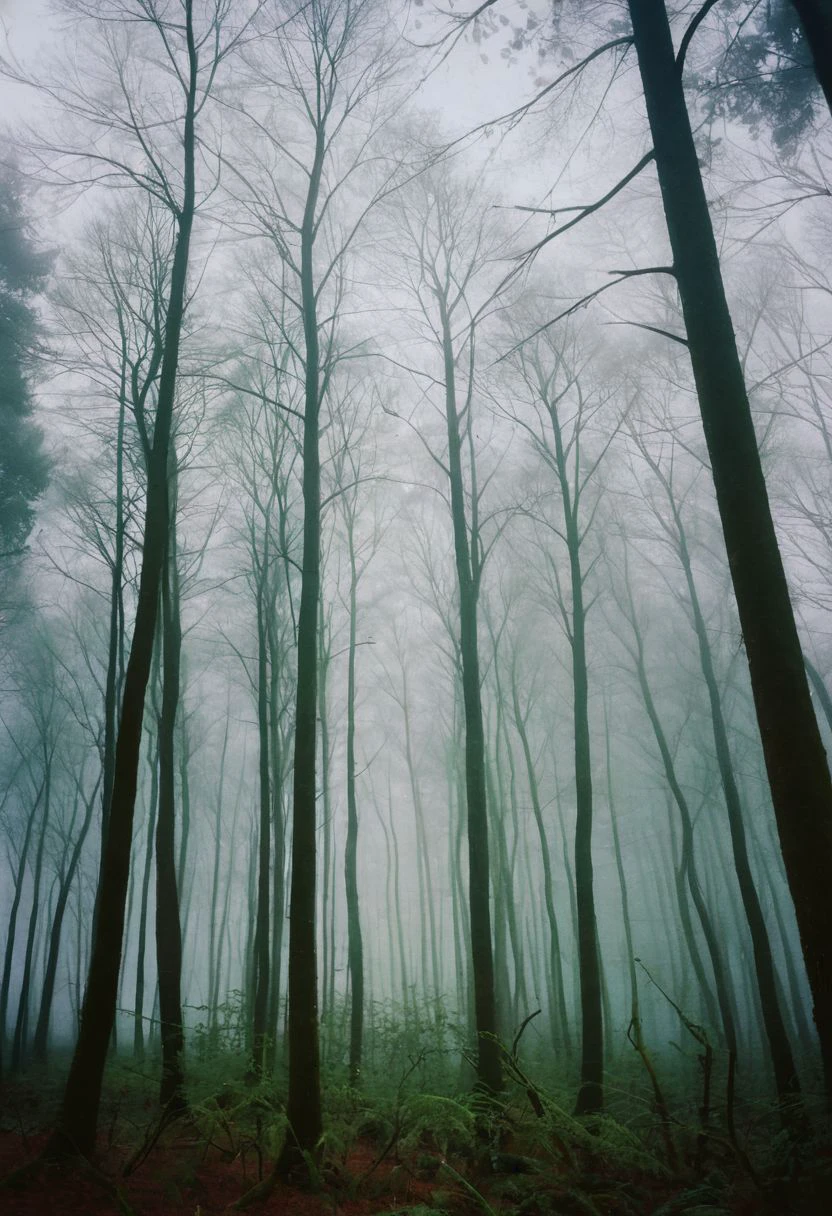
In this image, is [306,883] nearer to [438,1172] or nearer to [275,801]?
[438,1172]

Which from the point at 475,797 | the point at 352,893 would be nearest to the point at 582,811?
the point at 475,797

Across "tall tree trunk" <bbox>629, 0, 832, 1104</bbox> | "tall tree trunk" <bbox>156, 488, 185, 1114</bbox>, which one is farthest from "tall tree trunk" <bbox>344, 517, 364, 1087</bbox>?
"tall tree trunk" <bbox>629, 0, 832, 1104</bbox>

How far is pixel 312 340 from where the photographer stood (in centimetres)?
689

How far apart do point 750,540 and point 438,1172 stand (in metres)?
5.00

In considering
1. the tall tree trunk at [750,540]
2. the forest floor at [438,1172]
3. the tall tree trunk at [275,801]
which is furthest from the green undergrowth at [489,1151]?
the tall tree trunk at [275,801]

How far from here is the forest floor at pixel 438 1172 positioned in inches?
109

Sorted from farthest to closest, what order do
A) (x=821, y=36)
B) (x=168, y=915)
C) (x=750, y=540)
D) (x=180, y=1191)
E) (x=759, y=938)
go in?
(x=759, y=938) < (x=168, y=915) < (x=180, y=1191) < (x=821, y=36) < (x=750, y=540)

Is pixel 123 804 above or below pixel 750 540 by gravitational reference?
below

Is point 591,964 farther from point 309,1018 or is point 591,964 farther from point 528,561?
point 528,561

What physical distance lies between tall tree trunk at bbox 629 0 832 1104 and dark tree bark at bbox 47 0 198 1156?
14.5ft

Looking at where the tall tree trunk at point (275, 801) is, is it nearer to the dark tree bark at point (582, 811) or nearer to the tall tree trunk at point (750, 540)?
the dark tree bark at point (582, 811)

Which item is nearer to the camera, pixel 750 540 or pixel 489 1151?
pixel 750 540

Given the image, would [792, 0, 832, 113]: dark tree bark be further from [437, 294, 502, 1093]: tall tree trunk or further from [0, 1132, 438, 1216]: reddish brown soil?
[0, 1132, 438, 1216]: reddish brown soil

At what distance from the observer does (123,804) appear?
5023mm
